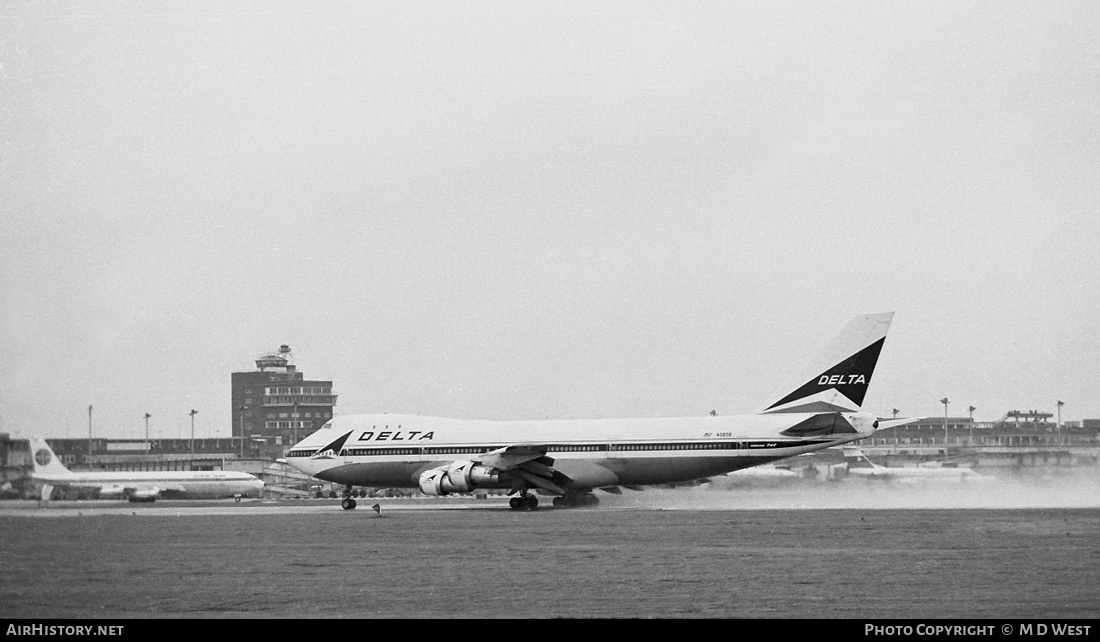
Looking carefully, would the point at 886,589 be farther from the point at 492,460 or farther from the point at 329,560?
the point at 492,460

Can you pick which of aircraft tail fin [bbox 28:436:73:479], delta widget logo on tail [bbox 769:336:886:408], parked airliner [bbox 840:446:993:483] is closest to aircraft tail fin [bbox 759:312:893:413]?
delta widget logo on tail [bbox 769:336:886:408]

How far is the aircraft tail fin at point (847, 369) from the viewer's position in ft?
131

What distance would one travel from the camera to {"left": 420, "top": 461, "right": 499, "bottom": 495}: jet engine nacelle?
43.6m

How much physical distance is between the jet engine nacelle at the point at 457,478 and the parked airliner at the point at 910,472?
14.7 m

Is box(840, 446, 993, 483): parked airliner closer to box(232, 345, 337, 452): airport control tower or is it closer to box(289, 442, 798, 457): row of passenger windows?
box(289, 442, 798, 457): row of passenger windows

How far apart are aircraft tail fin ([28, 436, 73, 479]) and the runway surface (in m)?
0.88

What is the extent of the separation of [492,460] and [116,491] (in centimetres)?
2573

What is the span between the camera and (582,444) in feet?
141

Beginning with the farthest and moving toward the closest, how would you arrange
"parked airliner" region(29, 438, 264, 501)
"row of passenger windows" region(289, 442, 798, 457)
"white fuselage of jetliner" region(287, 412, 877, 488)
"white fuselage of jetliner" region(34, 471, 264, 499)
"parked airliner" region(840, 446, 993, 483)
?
1. "white fuselage of jetliner" region(34, 471, 264, 499)
2. "parked airliner" region(29, 438, 264, 501)
3. "parked airliner" region(840, 446, 993, 483)
4. "row of passenger windows" region(289, 442, 798, 457)
5. "white fuselage of jetliner" region(287, 412, 877, 488)

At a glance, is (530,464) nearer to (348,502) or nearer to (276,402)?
(348,502)

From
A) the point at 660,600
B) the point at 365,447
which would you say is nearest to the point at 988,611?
the point at 660,600

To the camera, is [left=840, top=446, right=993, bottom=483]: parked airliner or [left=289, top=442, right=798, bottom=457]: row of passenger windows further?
[left=840, top=446, right=993, bottom=483]: parked airliner

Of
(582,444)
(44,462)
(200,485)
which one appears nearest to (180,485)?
(200,485)

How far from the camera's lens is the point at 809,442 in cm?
3956
